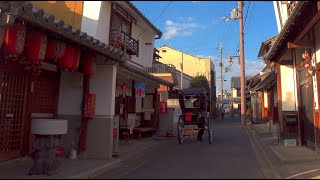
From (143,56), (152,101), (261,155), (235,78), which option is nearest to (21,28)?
(261,155)

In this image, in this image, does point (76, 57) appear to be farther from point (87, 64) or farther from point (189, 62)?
point (189, 62)

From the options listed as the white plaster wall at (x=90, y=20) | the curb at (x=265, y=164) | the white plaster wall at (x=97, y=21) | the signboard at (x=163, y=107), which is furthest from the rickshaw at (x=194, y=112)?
the white plaster wall at (x=90, y=20)

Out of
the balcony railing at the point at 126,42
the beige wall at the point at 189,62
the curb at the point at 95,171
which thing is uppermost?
the beige wall at the point at 189,62

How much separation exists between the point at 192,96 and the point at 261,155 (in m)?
7.16

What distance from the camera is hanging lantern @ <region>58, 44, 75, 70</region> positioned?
10.3m

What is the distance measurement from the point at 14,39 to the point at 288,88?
14.0 meters

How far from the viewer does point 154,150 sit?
15891 mm

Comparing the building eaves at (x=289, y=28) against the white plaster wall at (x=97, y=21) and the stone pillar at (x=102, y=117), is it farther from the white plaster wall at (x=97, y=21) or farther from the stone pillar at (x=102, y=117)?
the stone pillar at (x=102, y=117)

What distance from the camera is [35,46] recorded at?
8812 millimetres

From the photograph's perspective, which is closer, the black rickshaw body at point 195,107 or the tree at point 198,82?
the black rickshaw body at point 195,107

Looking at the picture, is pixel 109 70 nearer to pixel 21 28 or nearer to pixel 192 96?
pixel 21 28

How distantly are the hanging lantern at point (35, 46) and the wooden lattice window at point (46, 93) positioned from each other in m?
3.66

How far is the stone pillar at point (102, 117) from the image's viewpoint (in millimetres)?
12391

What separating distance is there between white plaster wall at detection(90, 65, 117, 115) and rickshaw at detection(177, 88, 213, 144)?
6.46 meters
